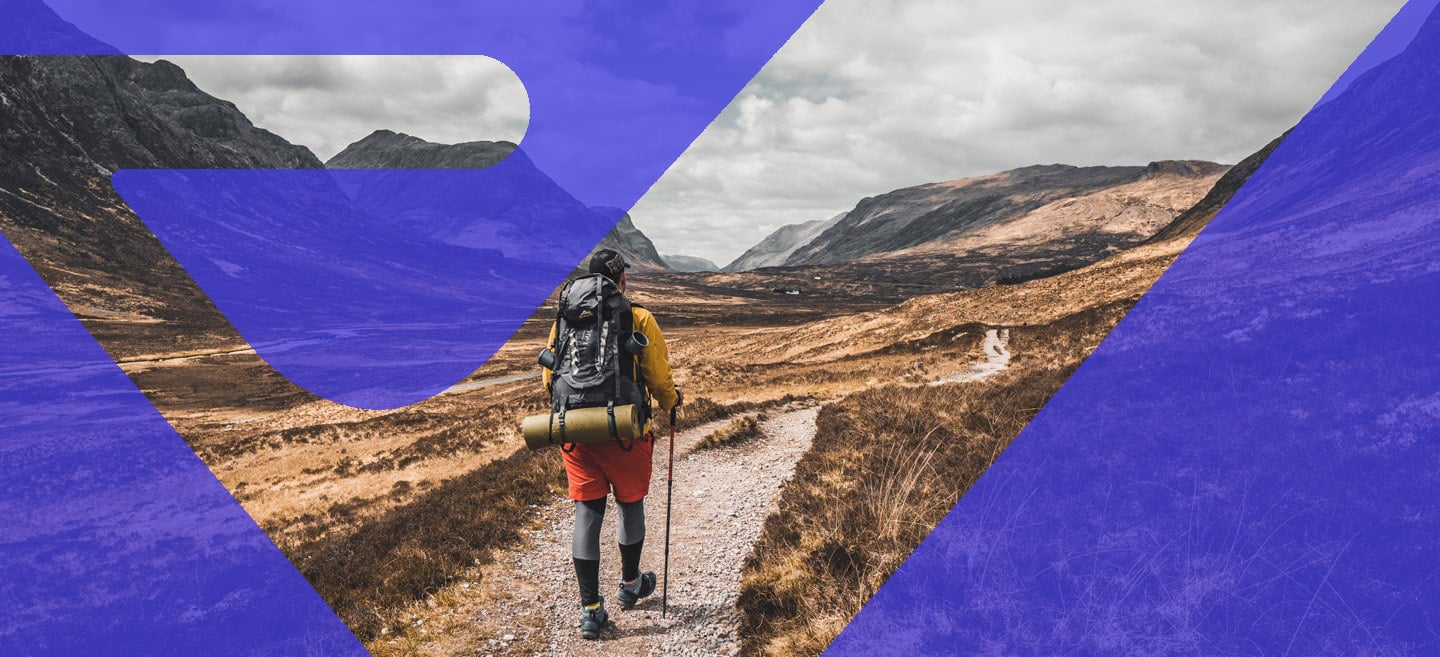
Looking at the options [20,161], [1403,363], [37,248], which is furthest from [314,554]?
[20,161]

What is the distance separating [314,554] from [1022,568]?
37.2 feet

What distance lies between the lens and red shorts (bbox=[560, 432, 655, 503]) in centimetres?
498

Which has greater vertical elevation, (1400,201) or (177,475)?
(1400,201)

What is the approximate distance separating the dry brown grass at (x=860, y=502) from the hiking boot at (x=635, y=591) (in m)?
0.85

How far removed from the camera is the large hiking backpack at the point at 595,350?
15.2ft

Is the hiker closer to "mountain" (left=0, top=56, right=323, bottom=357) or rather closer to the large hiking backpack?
the large hiking backpack

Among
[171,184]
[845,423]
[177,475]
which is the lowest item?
[177,475]

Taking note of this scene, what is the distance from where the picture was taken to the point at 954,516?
18.2 ft

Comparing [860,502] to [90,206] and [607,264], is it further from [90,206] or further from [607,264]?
[90,206]

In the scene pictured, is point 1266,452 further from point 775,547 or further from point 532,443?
point 532,443
